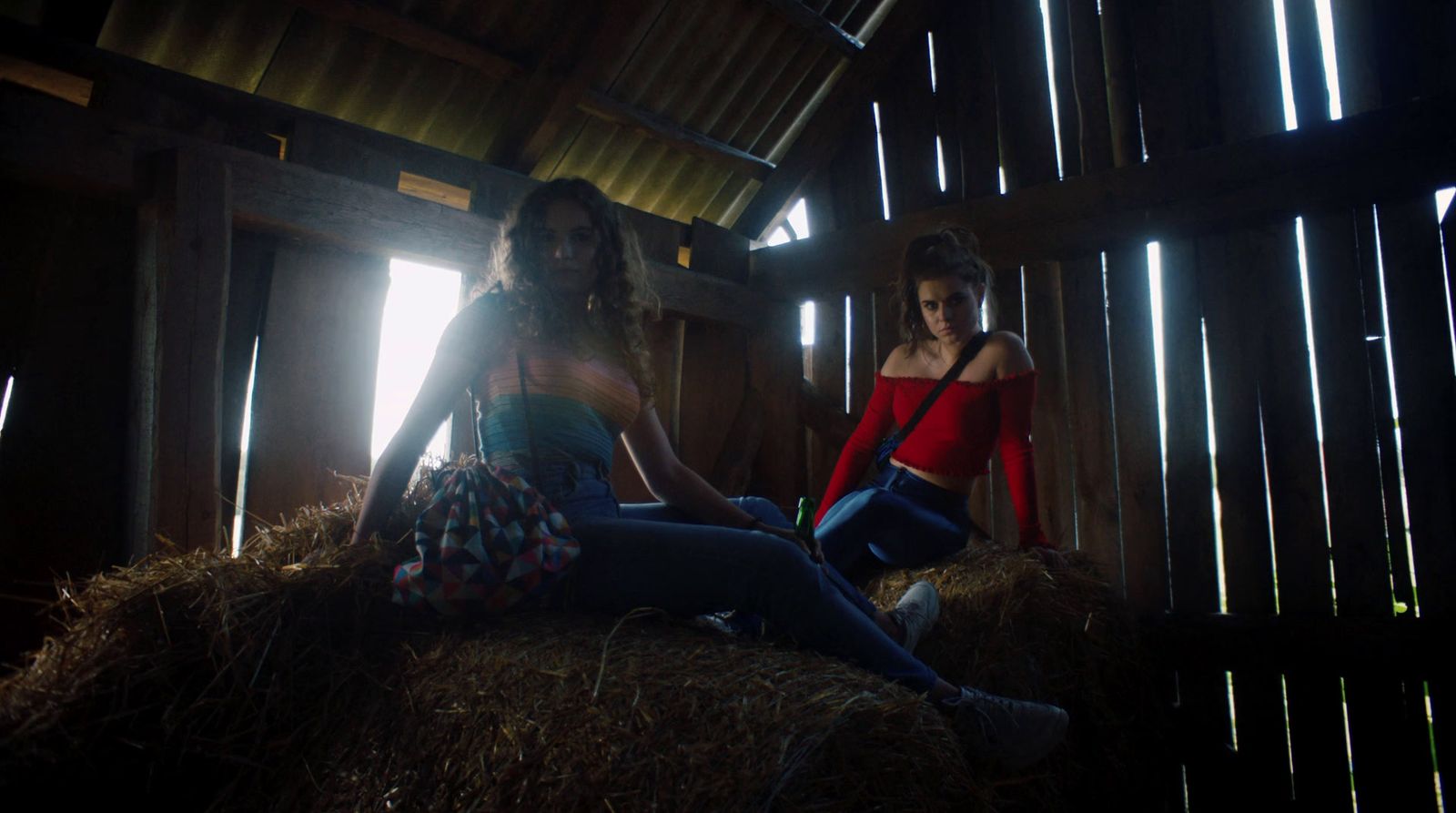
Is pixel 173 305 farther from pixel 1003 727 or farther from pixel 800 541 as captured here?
pixel 1003 727

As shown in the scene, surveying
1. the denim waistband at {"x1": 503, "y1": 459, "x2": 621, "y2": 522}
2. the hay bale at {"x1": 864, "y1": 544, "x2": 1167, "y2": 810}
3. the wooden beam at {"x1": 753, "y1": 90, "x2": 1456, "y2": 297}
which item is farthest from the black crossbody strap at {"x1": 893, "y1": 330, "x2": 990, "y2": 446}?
the denim waistband at {"x1": 503, "y1": 459, "x2": 621, "y2": 522}

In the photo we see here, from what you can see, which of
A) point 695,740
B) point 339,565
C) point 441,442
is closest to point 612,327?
point 339,565

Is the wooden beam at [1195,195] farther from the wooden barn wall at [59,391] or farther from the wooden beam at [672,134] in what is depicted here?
the wooden barn wall at [59,391]

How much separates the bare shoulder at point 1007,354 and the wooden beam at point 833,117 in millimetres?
2138

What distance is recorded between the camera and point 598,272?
2.44m

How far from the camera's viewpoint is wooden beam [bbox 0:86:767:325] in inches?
97.8

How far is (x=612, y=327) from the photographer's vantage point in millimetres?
2436

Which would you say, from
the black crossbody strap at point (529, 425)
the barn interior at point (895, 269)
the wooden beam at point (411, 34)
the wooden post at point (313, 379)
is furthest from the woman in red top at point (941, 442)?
the wooden beam at point (411, 34)

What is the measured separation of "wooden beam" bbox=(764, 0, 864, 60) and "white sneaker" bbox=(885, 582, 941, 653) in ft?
10.5

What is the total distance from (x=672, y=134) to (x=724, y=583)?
3309mm

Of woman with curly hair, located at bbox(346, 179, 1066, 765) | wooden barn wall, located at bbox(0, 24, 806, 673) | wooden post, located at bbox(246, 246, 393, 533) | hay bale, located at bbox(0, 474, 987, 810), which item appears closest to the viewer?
hay bale, located at bbox(0, 474, 987, 810)

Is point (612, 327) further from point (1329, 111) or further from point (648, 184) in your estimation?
point (1329, 111)

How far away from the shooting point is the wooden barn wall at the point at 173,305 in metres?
2.56

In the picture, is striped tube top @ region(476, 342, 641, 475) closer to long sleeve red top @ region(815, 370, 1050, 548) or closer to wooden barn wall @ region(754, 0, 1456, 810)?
long sleeve red top @ region(815, 370, 1050, 548)
